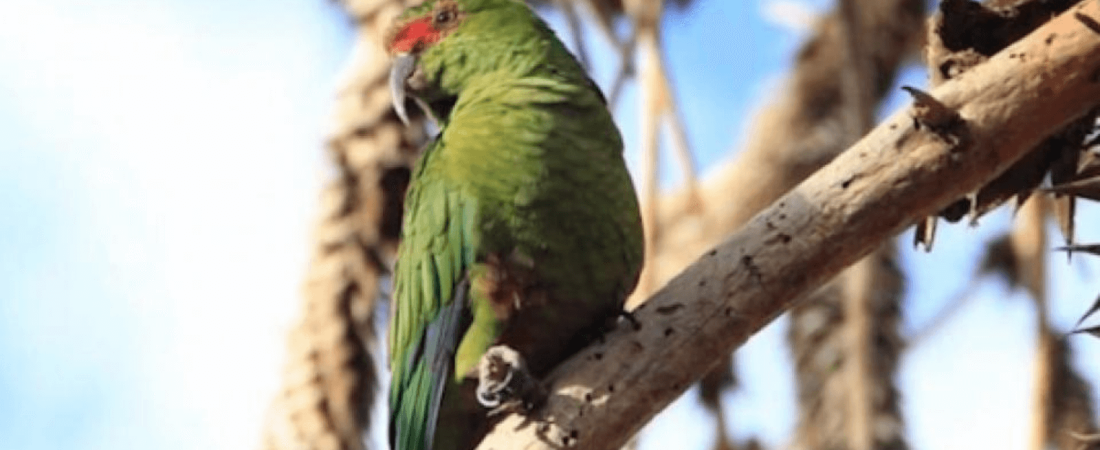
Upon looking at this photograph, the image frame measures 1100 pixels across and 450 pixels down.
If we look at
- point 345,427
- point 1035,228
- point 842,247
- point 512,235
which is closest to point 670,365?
point 842,247

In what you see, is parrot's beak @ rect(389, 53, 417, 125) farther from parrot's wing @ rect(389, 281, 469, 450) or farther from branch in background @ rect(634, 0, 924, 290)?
branch in background @ rect(634, 0, 924, 290)

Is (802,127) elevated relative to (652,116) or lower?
lower

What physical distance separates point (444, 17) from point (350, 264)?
94 cm

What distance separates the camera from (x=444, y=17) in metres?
3.42

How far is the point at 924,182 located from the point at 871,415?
1920mm

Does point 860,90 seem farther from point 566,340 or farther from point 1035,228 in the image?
point 566,340

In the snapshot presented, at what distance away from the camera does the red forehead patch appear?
340cm

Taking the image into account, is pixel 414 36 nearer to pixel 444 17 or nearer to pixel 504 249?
pixel 444 17

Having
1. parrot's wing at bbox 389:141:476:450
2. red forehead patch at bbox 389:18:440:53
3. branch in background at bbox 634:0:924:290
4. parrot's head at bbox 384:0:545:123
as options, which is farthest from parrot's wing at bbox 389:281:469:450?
branch in background at bbox 634:0:924:290

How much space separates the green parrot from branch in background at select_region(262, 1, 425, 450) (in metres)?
0.94

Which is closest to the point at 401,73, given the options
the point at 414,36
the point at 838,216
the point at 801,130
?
the point at 414,36

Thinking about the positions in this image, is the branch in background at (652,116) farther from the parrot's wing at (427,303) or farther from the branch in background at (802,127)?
the branch in background at (802,127)

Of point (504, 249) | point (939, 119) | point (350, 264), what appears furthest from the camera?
point (350, 264)

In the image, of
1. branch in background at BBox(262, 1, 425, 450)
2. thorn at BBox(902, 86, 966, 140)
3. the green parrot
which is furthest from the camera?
branch in background at BBox(262, 1, 425, 450)
